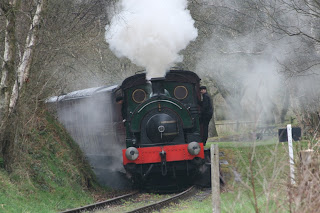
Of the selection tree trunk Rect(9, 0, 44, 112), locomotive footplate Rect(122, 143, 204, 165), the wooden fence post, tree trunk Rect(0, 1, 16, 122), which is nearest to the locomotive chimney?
locomotive footplate Rect(122, 143, 204, 165)

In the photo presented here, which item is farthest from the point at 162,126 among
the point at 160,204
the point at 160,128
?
the point at 160,204

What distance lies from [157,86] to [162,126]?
97cm

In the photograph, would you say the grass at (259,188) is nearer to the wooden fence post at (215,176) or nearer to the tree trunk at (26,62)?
the wooden fence post at (215,176)

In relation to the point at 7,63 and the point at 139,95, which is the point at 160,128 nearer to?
the point at 139,95

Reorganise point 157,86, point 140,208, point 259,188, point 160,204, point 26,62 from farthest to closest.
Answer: point 259,188 → point 157,86 → point 26,62 → point 160,204 → point 140,208

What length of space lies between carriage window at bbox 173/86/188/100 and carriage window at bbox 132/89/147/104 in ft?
2.51

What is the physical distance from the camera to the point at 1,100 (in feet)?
34.7

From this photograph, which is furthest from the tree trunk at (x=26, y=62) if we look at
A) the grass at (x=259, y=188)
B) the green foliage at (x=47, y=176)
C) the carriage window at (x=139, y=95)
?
the grass at (x=259, y=188)

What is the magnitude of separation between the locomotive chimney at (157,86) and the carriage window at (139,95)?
0.52 meters

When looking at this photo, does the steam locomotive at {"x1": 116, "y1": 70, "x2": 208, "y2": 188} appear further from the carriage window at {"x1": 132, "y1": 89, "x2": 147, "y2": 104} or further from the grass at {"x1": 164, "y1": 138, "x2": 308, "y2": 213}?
the grass at {"x1": 164, "y1": 138, "x2": 308, "y2": 213}

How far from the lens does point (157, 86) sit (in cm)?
1155

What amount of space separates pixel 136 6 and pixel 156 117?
3786mm

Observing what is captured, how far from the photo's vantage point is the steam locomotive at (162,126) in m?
11.3

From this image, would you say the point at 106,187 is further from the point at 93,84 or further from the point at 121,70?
the point at 121,70
